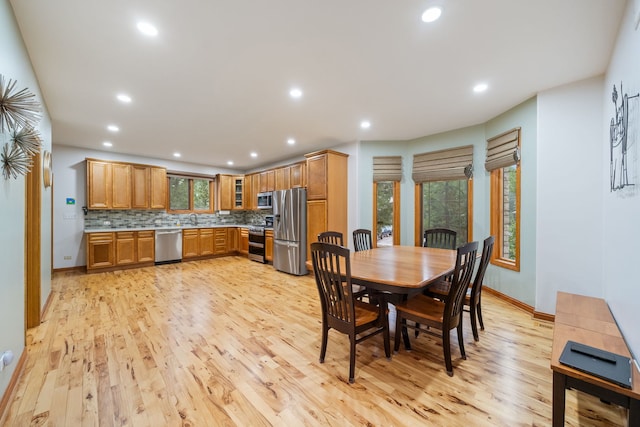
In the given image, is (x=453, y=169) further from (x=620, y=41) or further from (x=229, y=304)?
(x=229, y=304)

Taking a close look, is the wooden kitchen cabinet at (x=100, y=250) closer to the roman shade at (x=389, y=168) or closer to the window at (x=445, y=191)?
the roman shade at (x=389, y=168)

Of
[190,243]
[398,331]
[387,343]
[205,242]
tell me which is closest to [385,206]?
[398,331]

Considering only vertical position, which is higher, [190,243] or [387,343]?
[190,243]

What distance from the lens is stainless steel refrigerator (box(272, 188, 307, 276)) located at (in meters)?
4.93

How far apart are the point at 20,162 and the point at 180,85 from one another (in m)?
1.51

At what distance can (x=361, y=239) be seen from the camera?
3578mm

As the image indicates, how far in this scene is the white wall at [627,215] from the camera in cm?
143

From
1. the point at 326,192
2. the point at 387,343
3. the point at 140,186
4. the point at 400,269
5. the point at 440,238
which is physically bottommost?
the point at 387,343

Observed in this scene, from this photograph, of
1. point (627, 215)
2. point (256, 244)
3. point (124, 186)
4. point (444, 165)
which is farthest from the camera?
point (256, 244)

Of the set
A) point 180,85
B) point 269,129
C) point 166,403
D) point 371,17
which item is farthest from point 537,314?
point 180,85

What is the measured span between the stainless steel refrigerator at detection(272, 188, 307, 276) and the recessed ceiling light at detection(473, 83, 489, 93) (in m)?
3.11

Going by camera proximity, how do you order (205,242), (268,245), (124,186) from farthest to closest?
(205,242) < (268,245) < (124,186)

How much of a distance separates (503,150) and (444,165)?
0.92 m

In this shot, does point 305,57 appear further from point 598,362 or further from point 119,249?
point 119,249
